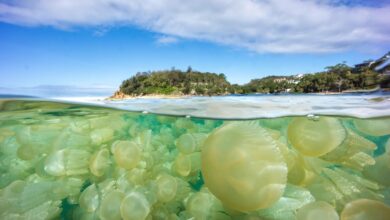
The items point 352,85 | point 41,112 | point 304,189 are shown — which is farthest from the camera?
point 41,112

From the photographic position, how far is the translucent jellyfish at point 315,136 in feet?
5.32

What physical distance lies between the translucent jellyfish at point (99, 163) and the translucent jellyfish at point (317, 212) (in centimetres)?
127

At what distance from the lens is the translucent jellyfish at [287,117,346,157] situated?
1.62m

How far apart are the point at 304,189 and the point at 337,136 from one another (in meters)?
0.34

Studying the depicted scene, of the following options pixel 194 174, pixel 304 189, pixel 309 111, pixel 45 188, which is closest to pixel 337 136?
pixel 304 189

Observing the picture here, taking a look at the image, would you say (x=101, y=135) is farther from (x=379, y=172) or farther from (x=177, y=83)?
(x=177, y=83)

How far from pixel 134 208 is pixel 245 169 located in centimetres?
65

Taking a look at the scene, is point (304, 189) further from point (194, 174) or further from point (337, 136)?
point (194, 174)

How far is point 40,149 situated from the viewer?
2.44 meters

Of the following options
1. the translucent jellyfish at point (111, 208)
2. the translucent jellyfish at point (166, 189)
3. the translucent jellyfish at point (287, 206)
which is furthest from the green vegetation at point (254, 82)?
the translucent jellyfish at point (287, 206)

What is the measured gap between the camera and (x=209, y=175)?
1.33 meters

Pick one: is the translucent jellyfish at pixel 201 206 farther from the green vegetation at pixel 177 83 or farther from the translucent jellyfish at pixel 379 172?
the green vegetation at pixel 177 83

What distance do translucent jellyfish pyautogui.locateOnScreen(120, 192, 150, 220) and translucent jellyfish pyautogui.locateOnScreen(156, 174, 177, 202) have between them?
0.13 metres

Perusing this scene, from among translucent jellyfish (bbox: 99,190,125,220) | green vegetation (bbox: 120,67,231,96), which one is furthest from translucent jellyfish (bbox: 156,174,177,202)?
green vegetation (bbox: 120,67,231,96)
